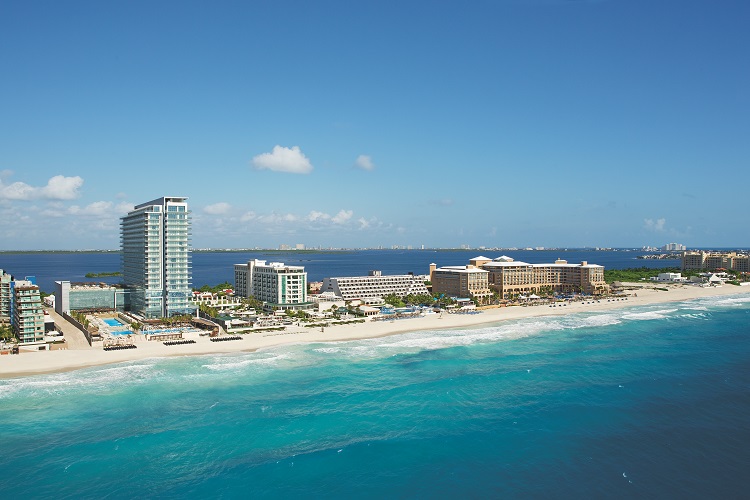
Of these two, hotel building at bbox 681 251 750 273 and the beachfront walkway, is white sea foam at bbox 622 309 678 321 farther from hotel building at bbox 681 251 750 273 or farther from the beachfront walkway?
hotel building at bbox 681 251 750 273

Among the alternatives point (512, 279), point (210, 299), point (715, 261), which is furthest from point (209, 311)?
point (715, 261)

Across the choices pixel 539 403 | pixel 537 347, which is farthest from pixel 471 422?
pixel 537 347

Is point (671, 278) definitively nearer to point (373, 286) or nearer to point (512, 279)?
point (512, 279)

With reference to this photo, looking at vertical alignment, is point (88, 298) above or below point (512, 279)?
below

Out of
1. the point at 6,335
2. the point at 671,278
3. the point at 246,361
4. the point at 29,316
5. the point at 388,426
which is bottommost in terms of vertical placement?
the point at 388,426

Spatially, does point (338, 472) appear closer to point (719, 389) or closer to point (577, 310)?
point (719, 389)

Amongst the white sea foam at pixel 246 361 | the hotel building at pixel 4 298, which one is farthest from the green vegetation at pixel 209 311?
the hotel building at pixel 4 298
